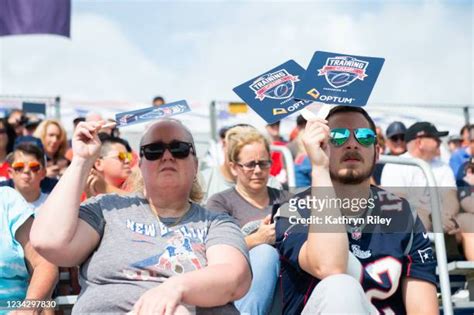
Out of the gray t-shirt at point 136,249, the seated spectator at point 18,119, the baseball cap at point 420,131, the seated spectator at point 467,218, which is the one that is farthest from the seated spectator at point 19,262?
the seated spectator at point 18,119

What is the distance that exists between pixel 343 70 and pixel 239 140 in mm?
2005

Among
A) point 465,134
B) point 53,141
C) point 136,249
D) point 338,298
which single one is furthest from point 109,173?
point 465,134

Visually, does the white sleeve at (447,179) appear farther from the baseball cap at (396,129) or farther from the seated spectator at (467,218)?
the baseball cap at (396,129)

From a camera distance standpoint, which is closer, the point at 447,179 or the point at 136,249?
the point at 136,249

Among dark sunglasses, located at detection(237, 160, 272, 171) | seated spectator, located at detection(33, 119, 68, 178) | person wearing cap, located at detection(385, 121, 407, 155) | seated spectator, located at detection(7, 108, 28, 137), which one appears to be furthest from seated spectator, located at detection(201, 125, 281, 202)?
seated spectator, located at detection(7, 108, 28, 137)

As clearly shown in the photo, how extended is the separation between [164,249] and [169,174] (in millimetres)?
Answer: 405

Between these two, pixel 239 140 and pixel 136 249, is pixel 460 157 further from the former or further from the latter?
pixel 136 249

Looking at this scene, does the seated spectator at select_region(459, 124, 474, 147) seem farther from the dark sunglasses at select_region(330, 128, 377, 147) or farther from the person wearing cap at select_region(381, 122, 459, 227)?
the dark sunglasses at select_region(330, 128, 377, 147)

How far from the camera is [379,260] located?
121 inches

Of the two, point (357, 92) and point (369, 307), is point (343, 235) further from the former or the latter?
point (357, 92)

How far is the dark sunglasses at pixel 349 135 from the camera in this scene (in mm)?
3246

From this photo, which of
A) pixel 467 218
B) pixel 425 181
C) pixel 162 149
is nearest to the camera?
pixel 162 149

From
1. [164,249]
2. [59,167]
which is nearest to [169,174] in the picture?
[164,249]

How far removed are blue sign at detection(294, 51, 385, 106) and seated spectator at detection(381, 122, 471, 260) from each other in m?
1.30
